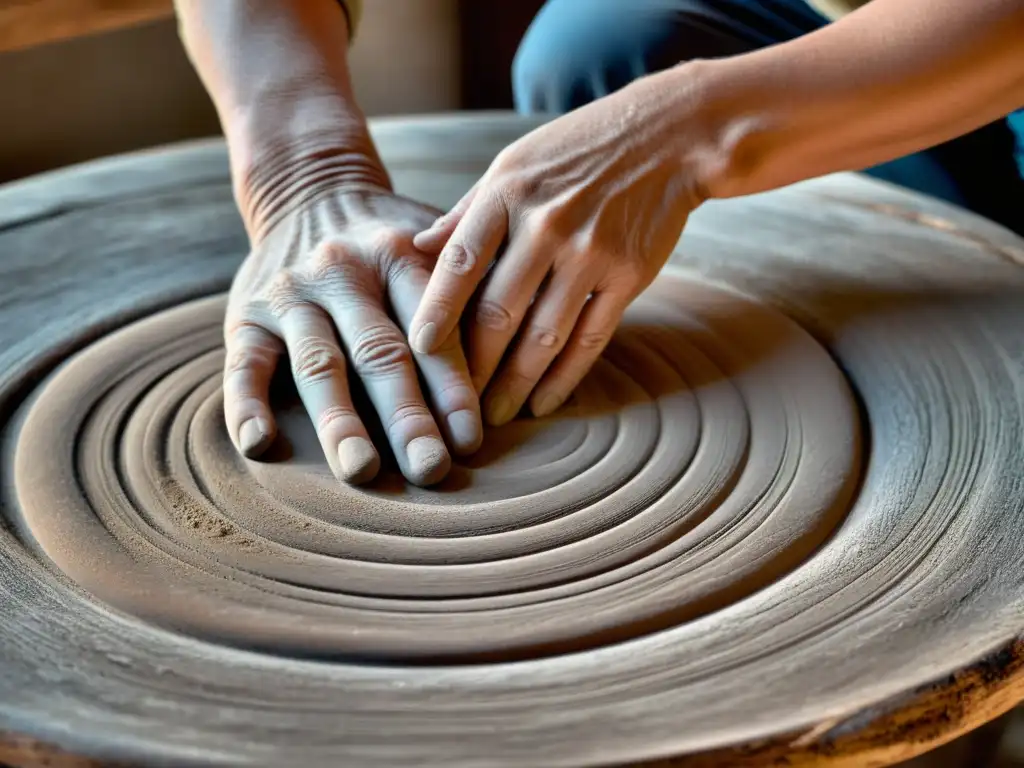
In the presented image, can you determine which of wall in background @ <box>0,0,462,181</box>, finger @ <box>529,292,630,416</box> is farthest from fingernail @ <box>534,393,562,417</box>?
wall in background @ <box>0,0,462,181</box>

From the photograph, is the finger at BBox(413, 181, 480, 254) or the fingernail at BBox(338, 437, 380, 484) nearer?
the fingernail at BBox(338, 437, 380, 484)

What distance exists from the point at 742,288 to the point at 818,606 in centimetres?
51

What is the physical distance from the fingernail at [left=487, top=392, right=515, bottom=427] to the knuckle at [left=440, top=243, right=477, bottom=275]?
111 millimetres

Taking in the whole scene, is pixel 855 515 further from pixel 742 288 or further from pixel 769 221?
pixel 769 221

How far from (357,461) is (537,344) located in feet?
0.65

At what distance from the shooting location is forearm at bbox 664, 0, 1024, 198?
3.13 feet

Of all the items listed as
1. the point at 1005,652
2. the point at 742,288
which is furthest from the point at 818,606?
the point at 742,288

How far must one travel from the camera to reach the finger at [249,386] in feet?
2.64

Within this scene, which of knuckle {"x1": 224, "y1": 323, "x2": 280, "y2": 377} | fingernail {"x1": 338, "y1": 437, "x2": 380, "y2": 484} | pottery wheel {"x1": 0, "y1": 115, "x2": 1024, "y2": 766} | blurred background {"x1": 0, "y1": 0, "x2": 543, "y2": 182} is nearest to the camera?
pottery wheel {"x1": 0, "y1": 115, "x2": 1024, "y2": 766}

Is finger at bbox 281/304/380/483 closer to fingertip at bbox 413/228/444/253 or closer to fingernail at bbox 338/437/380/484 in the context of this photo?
fingernail at bbox 338/437/380/484

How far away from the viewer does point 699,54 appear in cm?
154

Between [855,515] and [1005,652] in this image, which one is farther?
[855,515]

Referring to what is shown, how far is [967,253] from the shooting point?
1.12 m

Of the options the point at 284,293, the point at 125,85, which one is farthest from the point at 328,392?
the point at 125,85
